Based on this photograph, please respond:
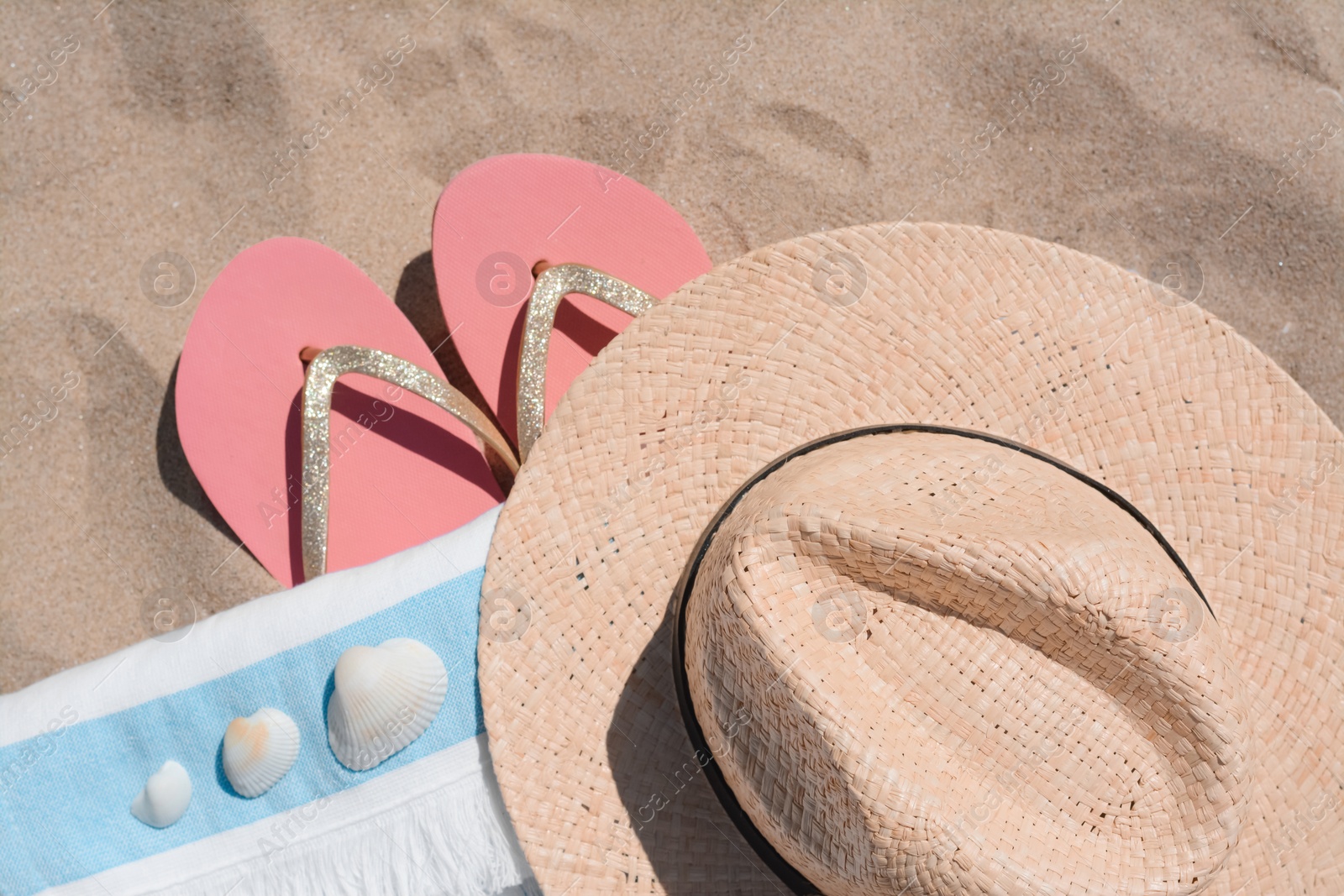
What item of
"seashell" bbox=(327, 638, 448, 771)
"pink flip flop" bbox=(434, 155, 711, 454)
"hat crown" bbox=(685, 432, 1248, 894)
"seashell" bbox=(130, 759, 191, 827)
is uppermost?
"hat crown" bbox=(685, 432, 1248, 894)

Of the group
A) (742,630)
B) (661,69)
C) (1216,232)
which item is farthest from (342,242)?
(1216,232)

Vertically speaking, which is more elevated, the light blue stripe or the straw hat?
the straw hat

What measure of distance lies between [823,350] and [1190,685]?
2.08 feet

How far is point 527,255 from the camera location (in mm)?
1854

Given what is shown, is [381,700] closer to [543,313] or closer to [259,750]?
[259,750]

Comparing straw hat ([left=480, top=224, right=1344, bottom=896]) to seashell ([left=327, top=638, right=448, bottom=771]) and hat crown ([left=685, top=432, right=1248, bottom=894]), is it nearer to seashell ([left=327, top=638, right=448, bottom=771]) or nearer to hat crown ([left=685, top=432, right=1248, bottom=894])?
hat crown ([left=685, top=432, right=1248, bottom=894])

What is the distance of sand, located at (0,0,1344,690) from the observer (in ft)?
6.04

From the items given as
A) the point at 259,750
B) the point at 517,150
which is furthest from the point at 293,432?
the point at 517,150

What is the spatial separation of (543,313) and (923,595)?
93cm

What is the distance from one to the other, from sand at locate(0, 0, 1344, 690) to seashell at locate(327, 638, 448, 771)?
67cm

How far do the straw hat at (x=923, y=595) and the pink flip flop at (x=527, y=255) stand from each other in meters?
0.57

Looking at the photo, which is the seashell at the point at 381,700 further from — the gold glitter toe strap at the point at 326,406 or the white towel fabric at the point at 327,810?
the gold glitter toe strap at the point at 326,406

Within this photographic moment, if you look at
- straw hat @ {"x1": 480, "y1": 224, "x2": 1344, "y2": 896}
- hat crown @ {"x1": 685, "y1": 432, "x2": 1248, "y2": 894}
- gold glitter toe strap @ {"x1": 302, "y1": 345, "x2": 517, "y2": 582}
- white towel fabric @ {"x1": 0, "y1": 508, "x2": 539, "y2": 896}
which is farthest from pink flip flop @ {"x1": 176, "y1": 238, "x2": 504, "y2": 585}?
hat crown @ {"x1": 685, "y1": 432, "x2": 1248, "y2": 894}

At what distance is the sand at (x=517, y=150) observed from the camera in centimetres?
184
